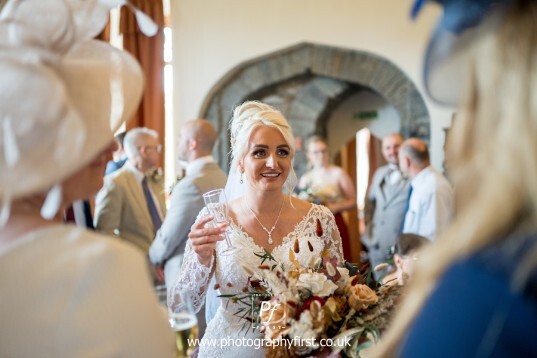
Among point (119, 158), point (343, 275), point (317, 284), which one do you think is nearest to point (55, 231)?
point (317, 284)

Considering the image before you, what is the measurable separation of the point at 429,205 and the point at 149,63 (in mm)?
5119

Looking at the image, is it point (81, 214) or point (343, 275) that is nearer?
point (343, 275)

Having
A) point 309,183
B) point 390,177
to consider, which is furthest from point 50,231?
point 309,183

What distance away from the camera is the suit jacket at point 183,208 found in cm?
386

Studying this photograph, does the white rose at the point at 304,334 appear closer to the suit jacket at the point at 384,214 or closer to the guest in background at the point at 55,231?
the guest in background at the point at 55,231

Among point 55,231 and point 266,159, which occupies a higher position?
point 55,231

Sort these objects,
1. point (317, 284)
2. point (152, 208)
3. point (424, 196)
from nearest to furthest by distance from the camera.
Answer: point (317, 284)
point (152, 208)
point (424, 196)

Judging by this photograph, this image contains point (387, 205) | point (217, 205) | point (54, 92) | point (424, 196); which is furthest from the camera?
point (387, 205)

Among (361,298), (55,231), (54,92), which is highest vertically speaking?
(54,92)

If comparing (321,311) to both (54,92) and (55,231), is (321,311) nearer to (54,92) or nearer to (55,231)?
(55,231)

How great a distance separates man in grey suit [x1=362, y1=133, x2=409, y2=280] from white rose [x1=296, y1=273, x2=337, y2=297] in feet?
12.9

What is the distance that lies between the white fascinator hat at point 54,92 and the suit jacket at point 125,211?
11.0 feet

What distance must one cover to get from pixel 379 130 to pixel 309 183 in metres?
2.73

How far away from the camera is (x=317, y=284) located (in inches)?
68.9
